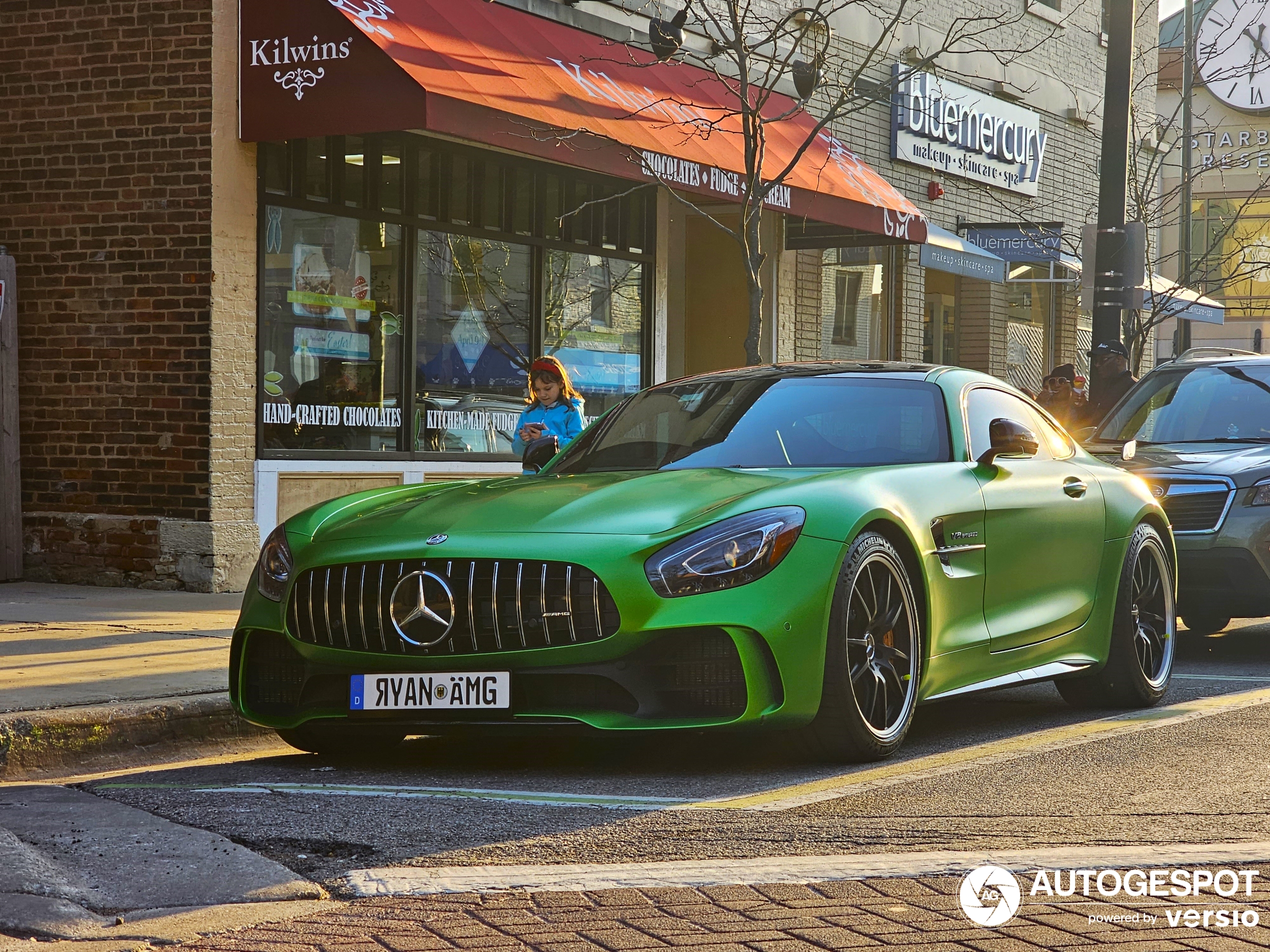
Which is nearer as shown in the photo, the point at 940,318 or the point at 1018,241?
the point at 1018,241

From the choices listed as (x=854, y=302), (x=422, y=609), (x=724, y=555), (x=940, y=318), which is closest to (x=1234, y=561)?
(x=724, y=555)

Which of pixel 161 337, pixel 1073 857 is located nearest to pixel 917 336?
pixel 161 337

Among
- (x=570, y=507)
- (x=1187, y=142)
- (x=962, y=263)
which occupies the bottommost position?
(x=570, y=507)

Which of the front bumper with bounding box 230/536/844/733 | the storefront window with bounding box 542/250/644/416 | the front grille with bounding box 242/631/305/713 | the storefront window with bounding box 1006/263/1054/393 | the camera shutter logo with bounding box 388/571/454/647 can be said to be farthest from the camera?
the storefront window with bounding box 1006/263/1054/393

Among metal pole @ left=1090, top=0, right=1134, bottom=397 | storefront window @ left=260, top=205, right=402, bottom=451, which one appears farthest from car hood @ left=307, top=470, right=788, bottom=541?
metal pole @ left=1090, top=0, right=1134, bottom=397

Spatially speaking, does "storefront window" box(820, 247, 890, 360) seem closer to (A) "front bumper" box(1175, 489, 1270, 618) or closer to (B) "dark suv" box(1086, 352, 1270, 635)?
(B) "dark suv" box(1086, 352, 1270, 635)

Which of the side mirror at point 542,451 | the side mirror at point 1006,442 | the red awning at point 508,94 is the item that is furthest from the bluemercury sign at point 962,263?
the side mirror at point 1006,442

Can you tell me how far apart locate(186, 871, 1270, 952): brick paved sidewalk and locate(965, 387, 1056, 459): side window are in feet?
9.95

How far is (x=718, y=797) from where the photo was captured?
5328 mm

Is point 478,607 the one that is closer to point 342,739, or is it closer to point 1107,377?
point 342,739

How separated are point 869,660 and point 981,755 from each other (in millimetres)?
678

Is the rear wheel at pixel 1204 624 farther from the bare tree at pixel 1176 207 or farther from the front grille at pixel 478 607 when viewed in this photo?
the front grille at pixel 478 607

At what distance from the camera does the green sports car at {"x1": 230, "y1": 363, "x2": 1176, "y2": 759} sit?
5.42 m

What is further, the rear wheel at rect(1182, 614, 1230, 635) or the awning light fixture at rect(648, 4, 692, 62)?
the awning light fixture at rect(648, 4, 692, 62)
